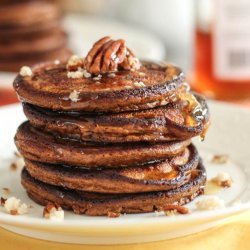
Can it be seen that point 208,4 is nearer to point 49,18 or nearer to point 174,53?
point 49,18

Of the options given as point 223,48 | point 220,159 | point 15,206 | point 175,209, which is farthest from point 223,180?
point 223,48

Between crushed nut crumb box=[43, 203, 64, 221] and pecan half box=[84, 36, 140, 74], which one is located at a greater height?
pecan half box=[84, 36, 140, 74]

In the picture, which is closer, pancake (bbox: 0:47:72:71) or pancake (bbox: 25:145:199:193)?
pancake (bbox: 25:145:199:193)

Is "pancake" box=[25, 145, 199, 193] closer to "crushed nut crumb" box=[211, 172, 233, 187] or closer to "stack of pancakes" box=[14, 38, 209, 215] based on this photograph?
"stack of pancakes" box=[14, 38, 209, 215]

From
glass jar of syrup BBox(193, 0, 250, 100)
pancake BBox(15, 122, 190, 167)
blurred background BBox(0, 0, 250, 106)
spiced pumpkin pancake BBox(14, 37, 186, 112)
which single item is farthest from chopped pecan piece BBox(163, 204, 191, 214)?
glass jar of syrup BBox(193, 0, 250, 100)

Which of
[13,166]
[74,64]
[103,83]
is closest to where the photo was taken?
[103,83]

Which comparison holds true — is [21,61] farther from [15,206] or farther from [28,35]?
[15,206]
